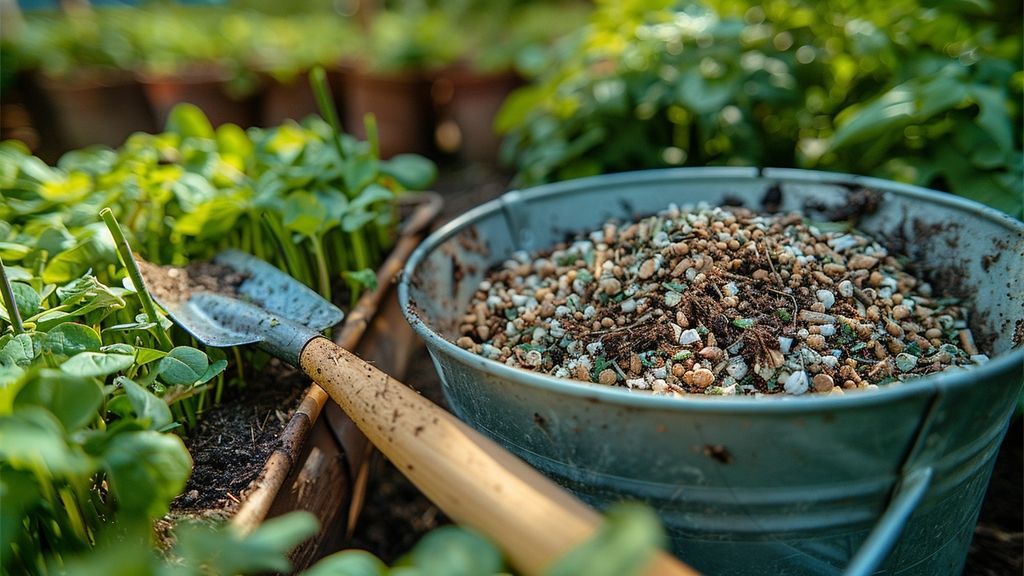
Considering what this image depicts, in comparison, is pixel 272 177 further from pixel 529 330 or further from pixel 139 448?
pixel 139 448

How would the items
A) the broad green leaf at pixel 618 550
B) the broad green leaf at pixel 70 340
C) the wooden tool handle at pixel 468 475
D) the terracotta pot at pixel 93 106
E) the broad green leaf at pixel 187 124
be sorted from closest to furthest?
the broad green leaf at pixel 618 550
the wooden tool handle at pixel 468 475
the broad green leaf at pixel 70 340
the broad green leaf at pixel 187 124
the terracotta pot at pixel 93 106

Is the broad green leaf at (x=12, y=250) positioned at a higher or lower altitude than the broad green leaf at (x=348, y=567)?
higher

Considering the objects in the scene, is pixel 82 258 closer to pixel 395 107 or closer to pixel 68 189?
pixel 68 189

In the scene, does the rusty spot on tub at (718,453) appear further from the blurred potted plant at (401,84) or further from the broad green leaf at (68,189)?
the blurred potted plant at (401,84)

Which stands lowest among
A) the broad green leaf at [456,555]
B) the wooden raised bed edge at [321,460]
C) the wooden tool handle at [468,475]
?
the wooden raised bed edge at [321,460]

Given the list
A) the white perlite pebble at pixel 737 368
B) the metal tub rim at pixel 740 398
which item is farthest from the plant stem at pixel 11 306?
the white perlite pebble at pixel 737 368

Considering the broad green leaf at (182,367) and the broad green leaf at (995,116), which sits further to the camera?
the broad green leaf at (995,116)
